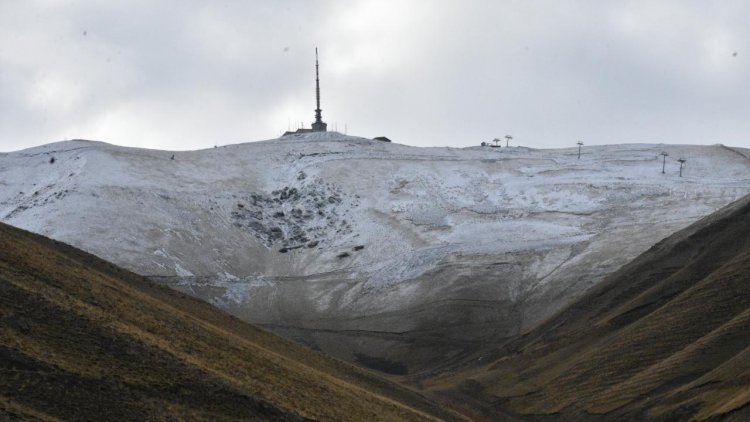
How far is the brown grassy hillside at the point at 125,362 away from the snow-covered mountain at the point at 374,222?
106 ft

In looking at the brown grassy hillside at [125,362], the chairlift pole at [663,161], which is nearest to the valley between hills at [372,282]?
the brown grassy hillside at [125,362]

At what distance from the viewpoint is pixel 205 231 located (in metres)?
92.4

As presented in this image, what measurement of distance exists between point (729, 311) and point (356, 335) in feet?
101

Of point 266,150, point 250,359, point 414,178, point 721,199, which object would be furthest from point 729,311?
point 266,150

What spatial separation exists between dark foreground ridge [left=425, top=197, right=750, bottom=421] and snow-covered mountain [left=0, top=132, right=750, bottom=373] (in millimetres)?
8609

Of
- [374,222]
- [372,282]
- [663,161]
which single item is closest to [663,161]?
[663,161]

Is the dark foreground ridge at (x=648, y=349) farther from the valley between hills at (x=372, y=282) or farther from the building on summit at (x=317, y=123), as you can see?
the building on summit at (x=317, y=123)

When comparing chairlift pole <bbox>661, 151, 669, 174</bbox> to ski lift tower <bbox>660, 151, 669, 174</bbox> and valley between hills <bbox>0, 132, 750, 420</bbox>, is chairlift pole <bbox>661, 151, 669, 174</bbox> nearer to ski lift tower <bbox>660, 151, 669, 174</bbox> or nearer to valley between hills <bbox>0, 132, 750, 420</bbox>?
ski lift tower <bbox>660, 151, 669, 174</bbox>

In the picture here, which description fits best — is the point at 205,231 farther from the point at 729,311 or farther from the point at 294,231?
the point at 729,311

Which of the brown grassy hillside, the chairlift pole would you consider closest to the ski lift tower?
the chairlift pole

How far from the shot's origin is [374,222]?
97125 mm

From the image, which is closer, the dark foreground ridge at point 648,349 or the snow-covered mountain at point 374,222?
the dark foreground ridge at point 648,349

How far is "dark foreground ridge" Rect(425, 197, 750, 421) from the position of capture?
41.6 metres

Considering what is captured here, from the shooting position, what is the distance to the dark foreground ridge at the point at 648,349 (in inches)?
1636
